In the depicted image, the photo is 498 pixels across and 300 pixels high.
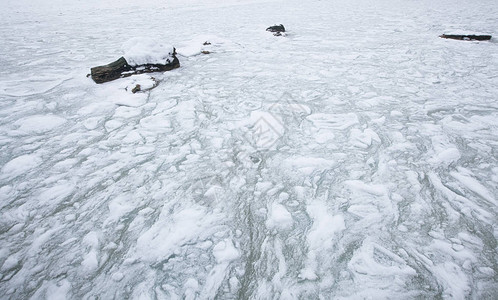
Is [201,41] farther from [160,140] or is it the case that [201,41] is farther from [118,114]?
[160,140]

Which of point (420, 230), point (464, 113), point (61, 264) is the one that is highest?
point (464, 113)

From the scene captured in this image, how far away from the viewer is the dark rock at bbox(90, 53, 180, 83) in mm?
3965

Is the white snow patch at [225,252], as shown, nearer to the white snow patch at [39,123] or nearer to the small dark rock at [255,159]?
the small dark rock at [255,159]

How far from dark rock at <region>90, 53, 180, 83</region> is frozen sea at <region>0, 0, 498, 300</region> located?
30cm

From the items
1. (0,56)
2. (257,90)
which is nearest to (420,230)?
(257,90)

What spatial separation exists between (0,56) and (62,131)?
16.4ft

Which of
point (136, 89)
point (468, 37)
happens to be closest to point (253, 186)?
point (136, 89)

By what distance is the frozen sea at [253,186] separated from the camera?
135 cm

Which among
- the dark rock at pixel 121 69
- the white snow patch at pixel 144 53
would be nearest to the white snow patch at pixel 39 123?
the dark rock at pixel 121 69

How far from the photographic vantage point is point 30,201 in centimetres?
182

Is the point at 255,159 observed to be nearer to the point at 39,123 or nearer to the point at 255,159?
the point at 255,159

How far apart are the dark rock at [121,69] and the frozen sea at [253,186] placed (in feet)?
0.99

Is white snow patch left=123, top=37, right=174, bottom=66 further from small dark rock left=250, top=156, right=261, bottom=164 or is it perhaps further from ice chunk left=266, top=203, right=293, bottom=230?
ice chunk left=266, top=203, right=293, bottom=230

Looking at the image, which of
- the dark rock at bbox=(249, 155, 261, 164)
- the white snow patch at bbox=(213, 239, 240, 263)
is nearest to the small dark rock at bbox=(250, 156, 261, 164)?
the dark rock at bbox=(249, 155, 261, 164)
